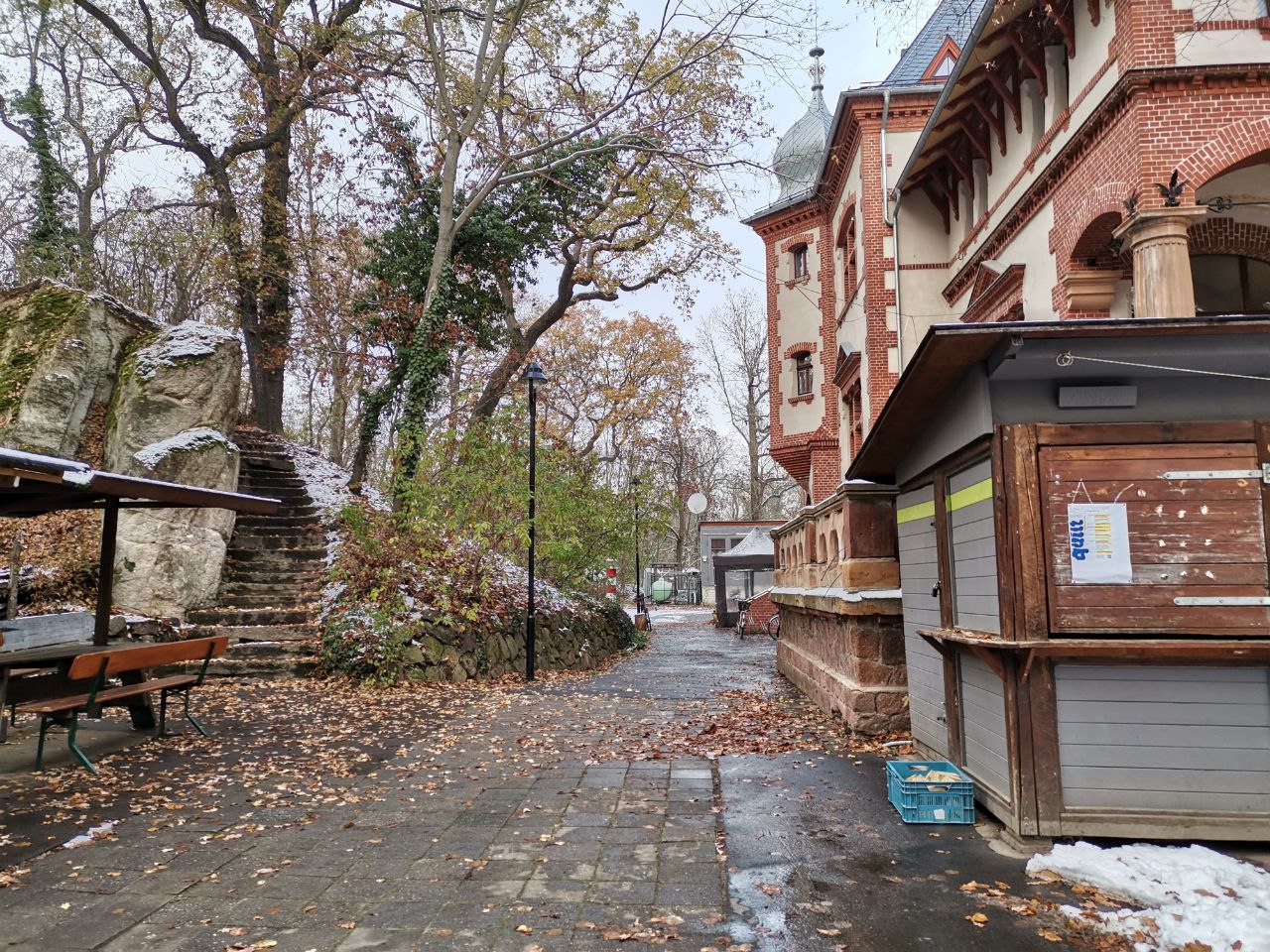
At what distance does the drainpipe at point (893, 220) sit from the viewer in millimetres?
17125

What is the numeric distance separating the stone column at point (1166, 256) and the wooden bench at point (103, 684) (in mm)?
10480

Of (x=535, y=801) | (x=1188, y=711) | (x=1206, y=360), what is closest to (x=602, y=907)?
(x=535, y=801)

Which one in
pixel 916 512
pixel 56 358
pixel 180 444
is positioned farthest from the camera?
pixel 180 444

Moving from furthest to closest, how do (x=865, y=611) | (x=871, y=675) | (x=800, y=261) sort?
1. (x=800, y=261)
2. (x=871, y=675)
3. (x=865, y=611)

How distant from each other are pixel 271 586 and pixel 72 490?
21.7 ft

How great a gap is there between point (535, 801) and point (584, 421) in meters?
30.4

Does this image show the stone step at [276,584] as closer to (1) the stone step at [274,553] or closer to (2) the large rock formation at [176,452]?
(2) the large rock formation at [176,452]

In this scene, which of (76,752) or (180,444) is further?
(180,444)

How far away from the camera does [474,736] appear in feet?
24.3

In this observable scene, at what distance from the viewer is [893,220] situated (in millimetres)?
17359

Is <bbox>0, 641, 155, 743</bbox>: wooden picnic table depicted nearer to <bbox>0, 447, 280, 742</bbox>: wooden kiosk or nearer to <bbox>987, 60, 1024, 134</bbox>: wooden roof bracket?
<bbox>0, 447, 280, 742</bbox>: wooden kiosk

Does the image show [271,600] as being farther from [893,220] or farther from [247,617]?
[893,220]

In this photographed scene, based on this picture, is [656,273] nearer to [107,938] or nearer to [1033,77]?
[1033,77]

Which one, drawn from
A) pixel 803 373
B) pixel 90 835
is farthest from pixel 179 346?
pixel 803 373
